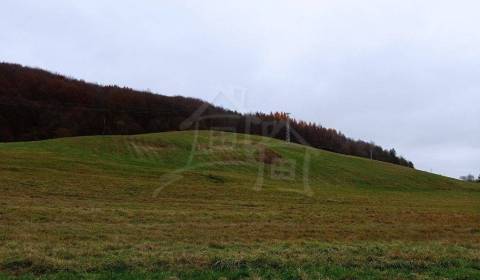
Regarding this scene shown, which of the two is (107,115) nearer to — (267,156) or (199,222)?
(267,156)

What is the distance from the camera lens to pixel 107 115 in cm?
12431

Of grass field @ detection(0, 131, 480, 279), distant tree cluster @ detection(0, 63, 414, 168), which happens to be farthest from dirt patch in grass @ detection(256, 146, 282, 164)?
distant tree cluster @ detection(0, 63, 414, 168)

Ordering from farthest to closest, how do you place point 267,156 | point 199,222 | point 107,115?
point 107,115 < point 267,156 < point 199,222

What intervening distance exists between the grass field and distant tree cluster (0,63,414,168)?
159ft

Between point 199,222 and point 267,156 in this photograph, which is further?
point 267,156

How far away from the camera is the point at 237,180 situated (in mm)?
45281

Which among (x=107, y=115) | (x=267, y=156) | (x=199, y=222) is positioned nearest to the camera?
(x=199, y=222)

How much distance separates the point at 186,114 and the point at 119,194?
4076 inches

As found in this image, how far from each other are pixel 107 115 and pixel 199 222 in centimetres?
10737

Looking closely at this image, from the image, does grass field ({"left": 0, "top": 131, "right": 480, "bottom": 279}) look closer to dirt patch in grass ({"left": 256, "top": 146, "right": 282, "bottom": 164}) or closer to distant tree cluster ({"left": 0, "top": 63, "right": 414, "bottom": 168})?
dirt patch in grass ({"left": 256, "top": 146, "right": 282, "bottom": 164})

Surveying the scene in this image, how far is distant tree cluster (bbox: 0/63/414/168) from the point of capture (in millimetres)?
112375

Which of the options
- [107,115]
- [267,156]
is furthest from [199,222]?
[107,115]

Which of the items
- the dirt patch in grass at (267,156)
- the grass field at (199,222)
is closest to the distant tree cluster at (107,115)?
the dirt patch in grass at (267,156)

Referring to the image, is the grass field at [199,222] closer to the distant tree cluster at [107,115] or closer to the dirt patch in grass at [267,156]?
the dirt patch in grass at [267,156]
